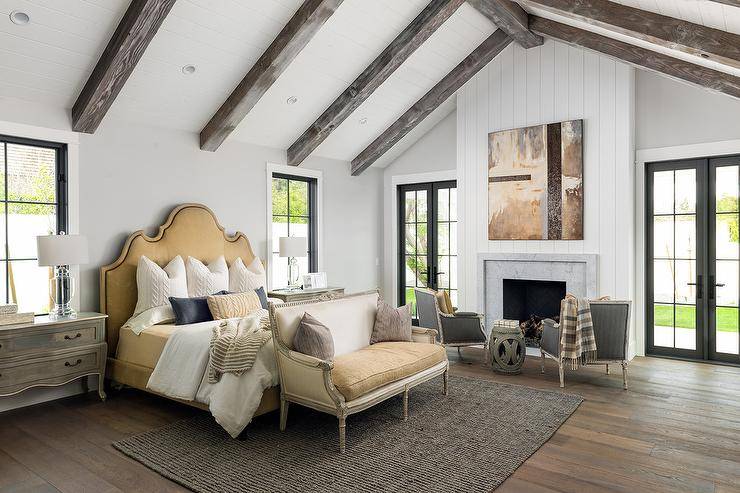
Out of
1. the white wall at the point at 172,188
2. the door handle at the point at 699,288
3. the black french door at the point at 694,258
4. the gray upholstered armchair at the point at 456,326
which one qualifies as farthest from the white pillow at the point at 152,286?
the door handle at the point at 699,288

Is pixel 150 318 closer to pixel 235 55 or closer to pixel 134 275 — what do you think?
pixel 134 275

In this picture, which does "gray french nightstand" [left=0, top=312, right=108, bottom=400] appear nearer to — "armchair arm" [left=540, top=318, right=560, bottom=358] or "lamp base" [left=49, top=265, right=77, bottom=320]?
"lamp base" [left=49, top=265, right=77, bottom=320]

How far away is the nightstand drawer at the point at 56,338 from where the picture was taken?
3867mm

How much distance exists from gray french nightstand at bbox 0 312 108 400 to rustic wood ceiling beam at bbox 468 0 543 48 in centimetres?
460

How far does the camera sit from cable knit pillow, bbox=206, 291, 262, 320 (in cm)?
471

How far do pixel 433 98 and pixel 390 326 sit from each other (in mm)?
3312

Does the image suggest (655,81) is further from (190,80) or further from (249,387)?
(249,387)

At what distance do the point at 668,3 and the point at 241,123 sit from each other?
406 cm

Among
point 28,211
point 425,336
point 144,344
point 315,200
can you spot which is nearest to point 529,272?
point 425,336

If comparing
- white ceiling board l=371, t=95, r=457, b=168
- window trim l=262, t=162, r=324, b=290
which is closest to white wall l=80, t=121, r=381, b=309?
window trim l=262, t=162, r=324, b=290

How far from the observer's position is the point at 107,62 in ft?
13.4

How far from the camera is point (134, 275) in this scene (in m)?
4.86

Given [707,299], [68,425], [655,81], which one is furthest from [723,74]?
[68,425]

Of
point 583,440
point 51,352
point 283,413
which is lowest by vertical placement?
point 583,440
